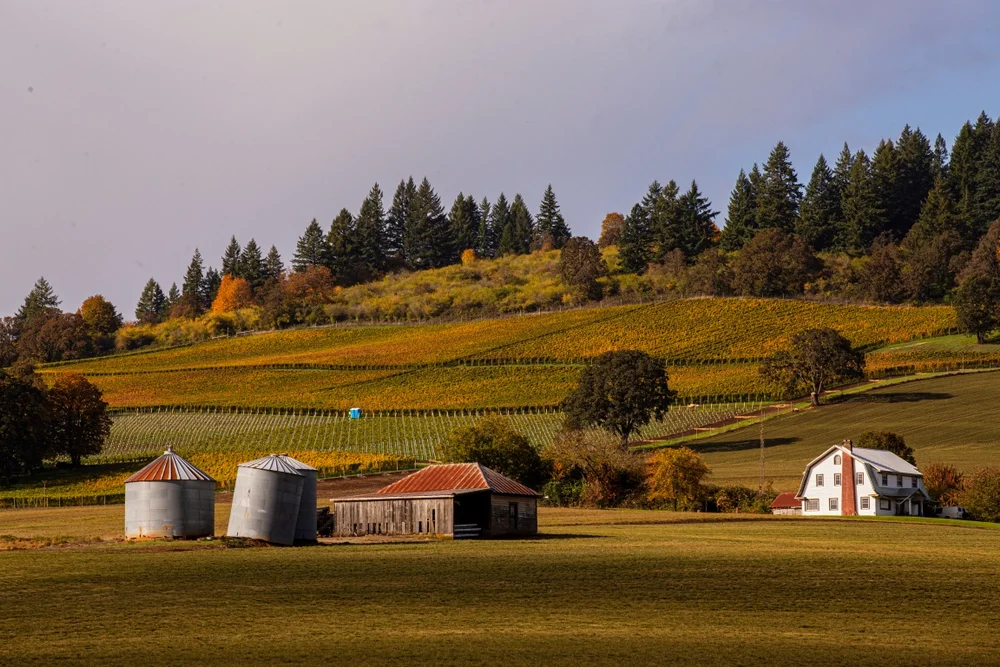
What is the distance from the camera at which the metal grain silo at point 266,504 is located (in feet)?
157

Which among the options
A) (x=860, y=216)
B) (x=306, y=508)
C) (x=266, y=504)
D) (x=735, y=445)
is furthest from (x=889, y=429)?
(x=860, y=216)

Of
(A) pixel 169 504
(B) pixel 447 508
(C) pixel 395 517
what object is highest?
(A) pixel 169 504

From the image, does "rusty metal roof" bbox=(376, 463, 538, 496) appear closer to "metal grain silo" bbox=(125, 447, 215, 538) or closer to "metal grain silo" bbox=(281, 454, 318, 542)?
"metal grain silo" bbox=(281, 454, 318, 542)

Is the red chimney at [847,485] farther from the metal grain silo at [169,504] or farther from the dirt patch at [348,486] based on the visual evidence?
the metal grain silo at [169,504]

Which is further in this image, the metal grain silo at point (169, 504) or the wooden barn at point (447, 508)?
the wooden barn at point (447, 508)

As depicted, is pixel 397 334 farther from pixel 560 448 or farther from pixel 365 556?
pixel 365 556

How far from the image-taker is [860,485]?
79.1 meters

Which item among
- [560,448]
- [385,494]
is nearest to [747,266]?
[560,448]

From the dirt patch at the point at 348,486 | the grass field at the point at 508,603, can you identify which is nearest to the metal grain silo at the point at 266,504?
the grass field at the point at 508,603

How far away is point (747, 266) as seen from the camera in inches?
6457

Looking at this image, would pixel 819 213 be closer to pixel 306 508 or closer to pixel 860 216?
pixel 860 216

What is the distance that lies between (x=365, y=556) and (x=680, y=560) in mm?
11322

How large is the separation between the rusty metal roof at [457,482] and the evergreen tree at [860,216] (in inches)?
5365

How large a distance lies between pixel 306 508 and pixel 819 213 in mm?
154564
